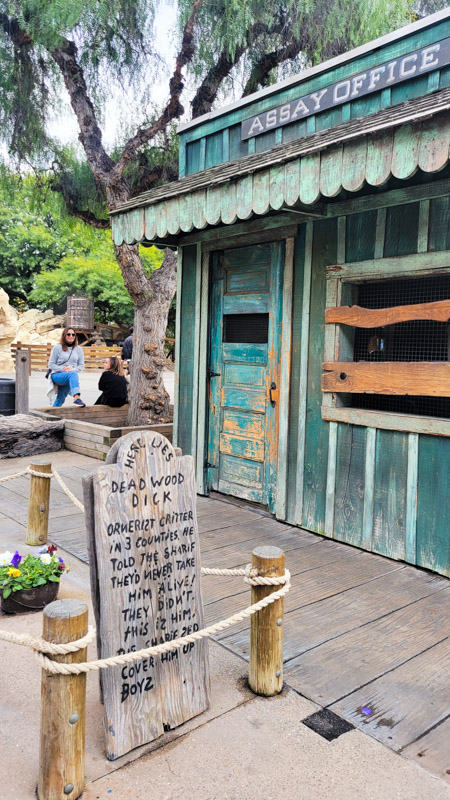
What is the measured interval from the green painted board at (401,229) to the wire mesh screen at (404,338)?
247mm

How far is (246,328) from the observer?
5270 millimetres

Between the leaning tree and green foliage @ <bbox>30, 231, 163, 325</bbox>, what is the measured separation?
2477cm

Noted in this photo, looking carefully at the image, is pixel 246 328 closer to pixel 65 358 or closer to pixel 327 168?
pixel 327 168

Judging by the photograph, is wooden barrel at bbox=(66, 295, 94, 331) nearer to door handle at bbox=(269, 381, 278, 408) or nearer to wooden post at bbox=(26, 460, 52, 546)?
door handle at bbox=(269, 381, 278, 408)

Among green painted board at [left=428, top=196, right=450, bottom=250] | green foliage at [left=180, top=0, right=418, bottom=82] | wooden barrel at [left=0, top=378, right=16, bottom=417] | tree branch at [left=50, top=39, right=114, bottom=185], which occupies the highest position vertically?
green foliage at [left=180, top=0, right=418, bottom=82]

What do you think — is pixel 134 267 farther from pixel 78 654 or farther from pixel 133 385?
pixel 78 654

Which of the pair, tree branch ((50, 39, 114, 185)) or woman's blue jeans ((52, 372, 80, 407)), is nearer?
tree branch ((50, 39, 114, 185))

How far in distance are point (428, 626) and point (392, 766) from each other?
1153 mm

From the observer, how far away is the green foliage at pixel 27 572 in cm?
317

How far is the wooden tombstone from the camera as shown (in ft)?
6.77

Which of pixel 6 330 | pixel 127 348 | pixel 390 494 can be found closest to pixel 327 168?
pixel 390 494

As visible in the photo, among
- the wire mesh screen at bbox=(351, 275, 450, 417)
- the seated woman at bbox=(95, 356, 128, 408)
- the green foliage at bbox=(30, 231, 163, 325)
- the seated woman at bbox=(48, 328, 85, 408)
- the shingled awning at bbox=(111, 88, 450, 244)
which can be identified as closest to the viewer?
the shingled awning at bbox=(111, 88, 450, 244)

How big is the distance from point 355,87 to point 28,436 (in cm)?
587

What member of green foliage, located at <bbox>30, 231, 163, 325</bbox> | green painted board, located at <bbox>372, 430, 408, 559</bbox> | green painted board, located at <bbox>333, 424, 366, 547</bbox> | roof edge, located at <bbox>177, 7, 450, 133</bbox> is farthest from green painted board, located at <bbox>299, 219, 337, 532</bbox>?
green foliage, located at <bbox>30, 231, 163, 325</bbox>
